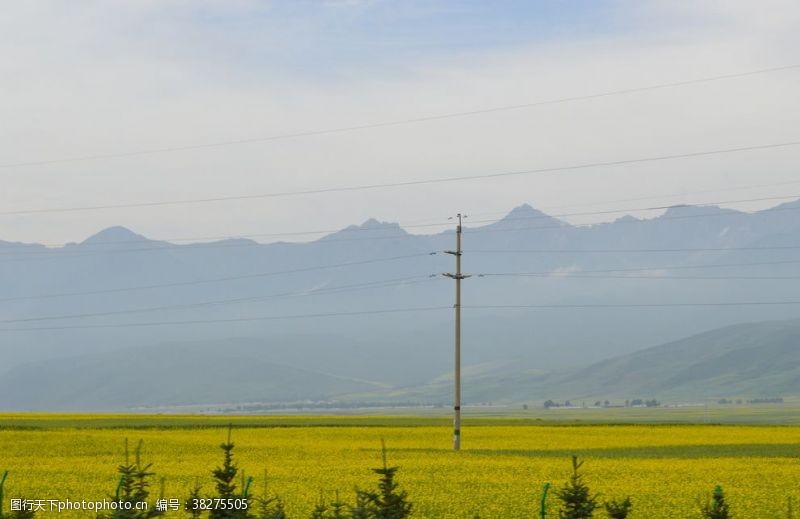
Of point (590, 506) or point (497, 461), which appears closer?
point (590, 506)

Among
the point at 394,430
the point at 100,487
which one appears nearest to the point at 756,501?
the point at 100,487

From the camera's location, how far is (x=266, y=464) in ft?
217

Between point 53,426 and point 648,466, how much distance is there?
69935 millimetres

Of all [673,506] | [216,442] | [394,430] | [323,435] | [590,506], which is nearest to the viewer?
[590,506]

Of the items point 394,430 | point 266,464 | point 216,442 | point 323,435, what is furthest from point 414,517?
point 394,430

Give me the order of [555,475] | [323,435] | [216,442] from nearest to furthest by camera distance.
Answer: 1. [555,475]
2. [216,442]
3. [323,435]

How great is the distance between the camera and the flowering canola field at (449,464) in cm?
4700

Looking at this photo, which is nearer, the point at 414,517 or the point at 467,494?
the point at 414,517

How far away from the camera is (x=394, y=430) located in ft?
370

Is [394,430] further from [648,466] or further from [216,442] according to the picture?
[648,466]

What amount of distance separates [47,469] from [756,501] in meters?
36.8

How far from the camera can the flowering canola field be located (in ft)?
154

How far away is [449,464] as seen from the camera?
217 feet

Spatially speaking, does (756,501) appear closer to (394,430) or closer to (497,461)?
(497,461)
